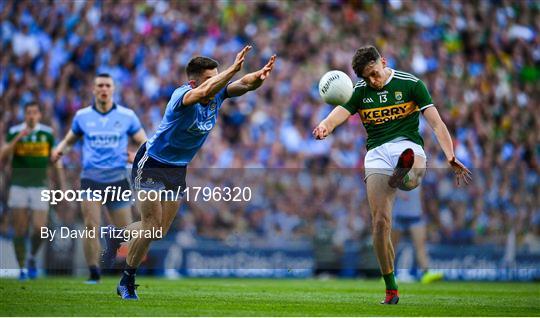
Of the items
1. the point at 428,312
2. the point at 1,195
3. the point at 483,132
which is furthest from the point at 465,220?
the point at 428,312

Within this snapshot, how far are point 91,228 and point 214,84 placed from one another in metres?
5.63

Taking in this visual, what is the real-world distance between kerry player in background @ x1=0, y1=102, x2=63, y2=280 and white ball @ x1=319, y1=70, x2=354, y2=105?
282 inches

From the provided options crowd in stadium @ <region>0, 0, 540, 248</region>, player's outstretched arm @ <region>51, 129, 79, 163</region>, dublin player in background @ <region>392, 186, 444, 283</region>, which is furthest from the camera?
crowd in stadium @ <region>0, 0, 540, 248</region>

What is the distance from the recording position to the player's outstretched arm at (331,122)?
11.0m

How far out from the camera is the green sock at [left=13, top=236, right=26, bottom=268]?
54.7 ft

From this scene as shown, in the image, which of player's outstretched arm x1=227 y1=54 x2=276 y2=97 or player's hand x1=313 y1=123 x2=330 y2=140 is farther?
player's hand x1=313 y1=123 x2=330 y2=140

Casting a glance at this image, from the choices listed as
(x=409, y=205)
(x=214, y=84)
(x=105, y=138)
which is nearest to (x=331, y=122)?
(x=214, y=84)

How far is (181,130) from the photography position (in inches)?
432

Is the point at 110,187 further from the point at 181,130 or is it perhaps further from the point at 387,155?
the point at 387,155

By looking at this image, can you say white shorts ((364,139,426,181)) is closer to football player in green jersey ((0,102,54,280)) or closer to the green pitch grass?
the green pitch grass

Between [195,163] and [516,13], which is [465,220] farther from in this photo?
[516,13]

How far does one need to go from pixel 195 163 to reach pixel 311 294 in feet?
26.8

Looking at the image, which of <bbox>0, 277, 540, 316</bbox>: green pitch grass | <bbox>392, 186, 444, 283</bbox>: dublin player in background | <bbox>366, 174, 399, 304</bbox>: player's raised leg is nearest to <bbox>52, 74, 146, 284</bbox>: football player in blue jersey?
<bbox>0, 277, 540, 316</bbox>: green pitch grass

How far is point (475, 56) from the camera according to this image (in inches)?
1067
